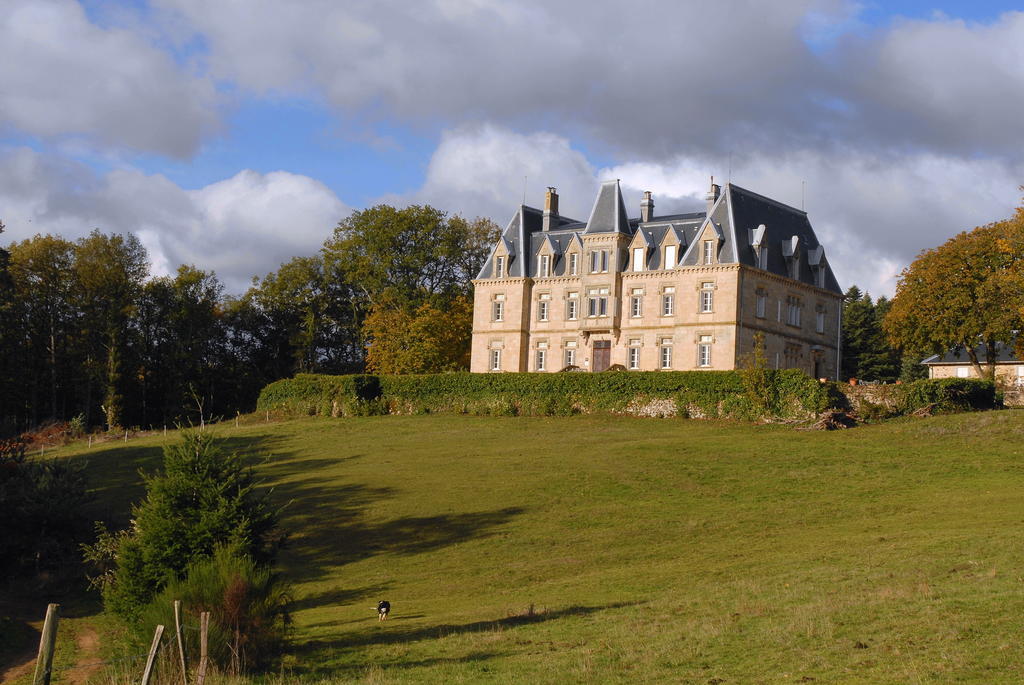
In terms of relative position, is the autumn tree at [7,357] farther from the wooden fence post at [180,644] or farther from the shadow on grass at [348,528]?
the wooden fence post at [180,644]

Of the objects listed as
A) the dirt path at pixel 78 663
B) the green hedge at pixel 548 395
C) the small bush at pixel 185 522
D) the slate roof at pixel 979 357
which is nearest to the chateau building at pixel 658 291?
the green hedge at pixel 548 395

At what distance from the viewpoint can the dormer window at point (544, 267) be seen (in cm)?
8028

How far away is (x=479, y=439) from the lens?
2261 inches

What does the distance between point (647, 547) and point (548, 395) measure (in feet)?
105

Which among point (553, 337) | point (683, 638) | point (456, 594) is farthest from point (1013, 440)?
point (553, 337)

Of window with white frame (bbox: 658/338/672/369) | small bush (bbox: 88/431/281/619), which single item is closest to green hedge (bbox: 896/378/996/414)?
window with white frame (bbox: 658/338/672/369)

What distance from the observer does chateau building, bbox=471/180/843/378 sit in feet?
235

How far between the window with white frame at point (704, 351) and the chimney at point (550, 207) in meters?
17.6

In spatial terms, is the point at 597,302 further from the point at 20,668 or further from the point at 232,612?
the point at 232,612

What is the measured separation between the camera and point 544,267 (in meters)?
80.6

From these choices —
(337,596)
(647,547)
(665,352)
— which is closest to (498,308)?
(665,352)

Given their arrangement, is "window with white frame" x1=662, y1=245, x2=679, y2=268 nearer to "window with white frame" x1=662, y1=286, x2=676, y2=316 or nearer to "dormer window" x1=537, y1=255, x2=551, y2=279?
"window with white frame" x1=662, y1=286, x2=676, y2=316

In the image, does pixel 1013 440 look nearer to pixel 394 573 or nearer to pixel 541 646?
pixel 394 573

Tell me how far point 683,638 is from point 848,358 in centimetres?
8438
